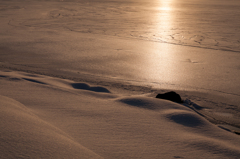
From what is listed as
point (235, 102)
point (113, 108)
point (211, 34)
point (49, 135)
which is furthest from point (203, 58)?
point (49, 135)

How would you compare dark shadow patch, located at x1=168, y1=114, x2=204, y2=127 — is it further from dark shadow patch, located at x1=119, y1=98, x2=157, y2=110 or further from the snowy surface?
dark shadow patch, located at x1=119, y1=98, x2=157, y2=110

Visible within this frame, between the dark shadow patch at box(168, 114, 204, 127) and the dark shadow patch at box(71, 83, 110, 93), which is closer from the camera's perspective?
the dark shadow patch at box(168, 114, 204, 127)

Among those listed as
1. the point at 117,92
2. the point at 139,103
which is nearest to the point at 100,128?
the point at 139,103

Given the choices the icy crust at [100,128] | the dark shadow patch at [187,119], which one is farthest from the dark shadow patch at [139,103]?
the dark shadow patch at [187,119]

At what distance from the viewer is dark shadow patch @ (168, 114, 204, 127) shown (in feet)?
6.07

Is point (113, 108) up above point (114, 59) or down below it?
below

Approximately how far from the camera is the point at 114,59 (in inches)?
166

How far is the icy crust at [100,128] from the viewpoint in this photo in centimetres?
116

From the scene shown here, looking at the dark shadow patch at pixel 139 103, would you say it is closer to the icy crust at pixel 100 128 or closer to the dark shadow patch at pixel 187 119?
the icy crust at pixel 100 128

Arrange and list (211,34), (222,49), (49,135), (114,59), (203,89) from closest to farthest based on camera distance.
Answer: (49,135) < (203,89) < (114,59) < (222,49) < (211,34)

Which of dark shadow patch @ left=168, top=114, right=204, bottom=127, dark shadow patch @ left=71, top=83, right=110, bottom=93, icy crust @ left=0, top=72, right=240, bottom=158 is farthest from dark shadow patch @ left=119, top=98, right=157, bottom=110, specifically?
dark shadow patch @ left=71, top=83, right=110, bottom=93

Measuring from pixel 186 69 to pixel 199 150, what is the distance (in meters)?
2.46

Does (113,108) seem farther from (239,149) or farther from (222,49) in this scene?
(222,49)

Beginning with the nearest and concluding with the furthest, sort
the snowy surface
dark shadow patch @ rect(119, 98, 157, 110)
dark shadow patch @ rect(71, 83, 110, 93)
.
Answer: the snowy surface < dark shadow patch @ rect(119, 98, 157, 110) < dark shadow patch @ rect(71, 83, 110, 93)
